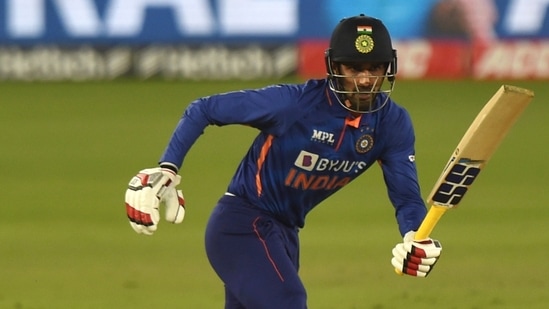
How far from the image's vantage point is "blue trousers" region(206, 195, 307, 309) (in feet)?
19.5

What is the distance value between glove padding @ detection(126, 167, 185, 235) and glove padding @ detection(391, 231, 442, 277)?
110 centimetres

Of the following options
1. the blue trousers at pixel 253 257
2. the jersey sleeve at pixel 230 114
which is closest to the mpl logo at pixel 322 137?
the jersey sleeve at pixel 230 114

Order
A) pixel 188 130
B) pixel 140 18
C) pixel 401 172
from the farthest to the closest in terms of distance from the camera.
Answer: pixel 140 18 < pixel 401 172 < pixel 188 130

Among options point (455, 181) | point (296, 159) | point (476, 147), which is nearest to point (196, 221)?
point (296, 159)

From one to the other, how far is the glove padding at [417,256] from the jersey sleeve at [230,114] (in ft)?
2.81

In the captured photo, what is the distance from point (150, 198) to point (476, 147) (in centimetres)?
161

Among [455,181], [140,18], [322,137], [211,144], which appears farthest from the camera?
[140,18]

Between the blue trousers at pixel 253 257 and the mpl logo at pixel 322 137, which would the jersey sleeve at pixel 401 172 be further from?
the blue trousers at pixel 253 257

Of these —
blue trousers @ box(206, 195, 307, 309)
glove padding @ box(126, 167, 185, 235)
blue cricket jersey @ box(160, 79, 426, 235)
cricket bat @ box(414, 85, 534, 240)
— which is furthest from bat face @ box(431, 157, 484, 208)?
glove padding @ box(126, 167, 185, 235)

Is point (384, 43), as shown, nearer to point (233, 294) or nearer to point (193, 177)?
point (233, 294)

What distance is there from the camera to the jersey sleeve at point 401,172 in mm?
6445

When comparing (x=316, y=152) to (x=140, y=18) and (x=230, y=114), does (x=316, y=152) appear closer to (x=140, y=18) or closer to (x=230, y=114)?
(x=230, y=114)

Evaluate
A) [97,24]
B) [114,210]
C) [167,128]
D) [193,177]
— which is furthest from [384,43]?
[97,24]

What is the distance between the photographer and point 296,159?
6379mm
